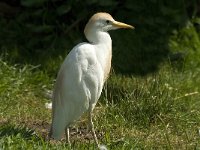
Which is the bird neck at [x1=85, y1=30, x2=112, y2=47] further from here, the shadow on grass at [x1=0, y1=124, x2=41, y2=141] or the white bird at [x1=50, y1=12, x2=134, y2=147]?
the shadow on grass at [x1=0, y1=124, x2=41, y2=141]

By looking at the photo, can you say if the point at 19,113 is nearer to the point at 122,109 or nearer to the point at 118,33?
the point at 122,109

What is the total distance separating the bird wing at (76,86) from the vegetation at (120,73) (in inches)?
8.5

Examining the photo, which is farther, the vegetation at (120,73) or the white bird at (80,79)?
the vegetation at (120,73)

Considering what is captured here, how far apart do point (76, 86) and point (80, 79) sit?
6cm

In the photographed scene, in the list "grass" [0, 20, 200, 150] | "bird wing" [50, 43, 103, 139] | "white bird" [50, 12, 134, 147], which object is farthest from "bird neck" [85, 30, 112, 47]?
"grass" [0, 20, 200, 150]

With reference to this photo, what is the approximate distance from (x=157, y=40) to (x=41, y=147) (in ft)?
13.3

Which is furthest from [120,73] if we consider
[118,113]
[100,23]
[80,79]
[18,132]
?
[18,132]

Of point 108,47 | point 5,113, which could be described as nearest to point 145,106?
point 108,47

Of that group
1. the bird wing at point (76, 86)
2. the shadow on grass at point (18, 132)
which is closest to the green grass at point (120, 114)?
the shadow on grass at point (18, 132)

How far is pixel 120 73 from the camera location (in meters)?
8.08

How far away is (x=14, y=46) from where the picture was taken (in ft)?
27.8

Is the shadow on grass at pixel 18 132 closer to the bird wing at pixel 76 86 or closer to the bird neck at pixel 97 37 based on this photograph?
the bird wing at pixel 76 86

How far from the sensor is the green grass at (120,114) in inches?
220

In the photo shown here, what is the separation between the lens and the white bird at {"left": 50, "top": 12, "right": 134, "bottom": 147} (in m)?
5.46
